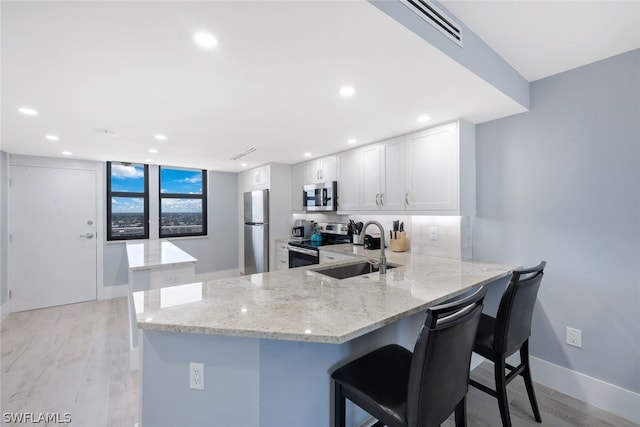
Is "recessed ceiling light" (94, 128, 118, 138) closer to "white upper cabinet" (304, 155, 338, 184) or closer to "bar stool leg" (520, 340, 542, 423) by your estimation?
"white upper cabinet" (304, 155, 338, 184)

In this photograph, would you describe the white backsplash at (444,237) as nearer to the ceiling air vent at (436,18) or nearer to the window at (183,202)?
the ceiling air vent at (436,18)

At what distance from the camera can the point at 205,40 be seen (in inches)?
51.8

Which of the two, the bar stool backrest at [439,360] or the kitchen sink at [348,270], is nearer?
the bar stool backrest at [439,360]

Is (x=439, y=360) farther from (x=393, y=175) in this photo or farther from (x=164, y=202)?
(x=164, y=202)

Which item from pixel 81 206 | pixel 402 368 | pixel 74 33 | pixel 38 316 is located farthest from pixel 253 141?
pixel 38 316

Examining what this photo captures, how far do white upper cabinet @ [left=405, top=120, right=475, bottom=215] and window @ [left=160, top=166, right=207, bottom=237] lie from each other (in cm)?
427

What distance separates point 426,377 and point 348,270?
1.37 m

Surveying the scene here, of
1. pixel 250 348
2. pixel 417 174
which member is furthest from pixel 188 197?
pixel 250 348

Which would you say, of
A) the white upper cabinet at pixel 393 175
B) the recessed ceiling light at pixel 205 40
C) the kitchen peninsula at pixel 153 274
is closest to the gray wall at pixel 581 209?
the white upper cabinet at pixel 393 175

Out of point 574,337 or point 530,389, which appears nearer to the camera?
point 530,389

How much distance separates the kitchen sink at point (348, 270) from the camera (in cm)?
217

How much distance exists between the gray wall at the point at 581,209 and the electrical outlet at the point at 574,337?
0.03 m

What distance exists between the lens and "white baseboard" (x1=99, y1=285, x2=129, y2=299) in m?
4.44

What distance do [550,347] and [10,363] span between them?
15.3 ft
